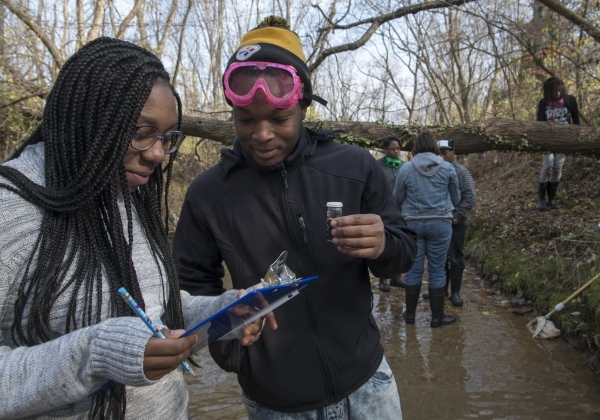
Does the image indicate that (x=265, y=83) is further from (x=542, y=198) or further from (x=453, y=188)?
(x=542, y=198)

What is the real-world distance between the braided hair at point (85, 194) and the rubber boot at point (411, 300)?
4664mm

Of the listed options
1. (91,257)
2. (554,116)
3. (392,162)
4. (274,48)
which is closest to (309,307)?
(91,257)

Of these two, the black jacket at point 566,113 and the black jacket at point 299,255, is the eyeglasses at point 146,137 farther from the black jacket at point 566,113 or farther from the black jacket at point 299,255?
the black jacket at point 566,113

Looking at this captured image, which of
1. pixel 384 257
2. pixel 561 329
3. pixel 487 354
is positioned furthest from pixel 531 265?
pixel 384 257

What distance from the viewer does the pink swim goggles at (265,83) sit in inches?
68.1

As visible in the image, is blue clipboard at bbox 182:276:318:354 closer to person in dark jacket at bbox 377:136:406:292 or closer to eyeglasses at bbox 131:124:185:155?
eyeglasses at bbox 131:124:185:155

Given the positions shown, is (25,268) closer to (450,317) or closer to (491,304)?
(450,317)

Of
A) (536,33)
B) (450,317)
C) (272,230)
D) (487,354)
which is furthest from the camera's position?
(536,33)

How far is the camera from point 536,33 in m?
9.43

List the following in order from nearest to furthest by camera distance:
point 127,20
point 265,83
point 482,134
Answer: point 265,83
point 482,134
point 127,20

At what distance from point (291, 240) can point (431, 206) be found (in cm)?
379

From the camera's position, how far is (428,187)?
5.25 metres

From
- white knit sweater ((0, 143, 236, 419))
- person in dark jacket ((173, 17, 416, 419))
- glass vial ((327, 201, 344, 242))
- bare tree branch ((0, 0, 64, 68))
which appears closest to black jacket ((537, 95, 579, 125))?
person in dark jacket ((173, 17, 416, 419))

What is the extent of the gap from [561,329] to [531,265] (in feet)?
4.90
